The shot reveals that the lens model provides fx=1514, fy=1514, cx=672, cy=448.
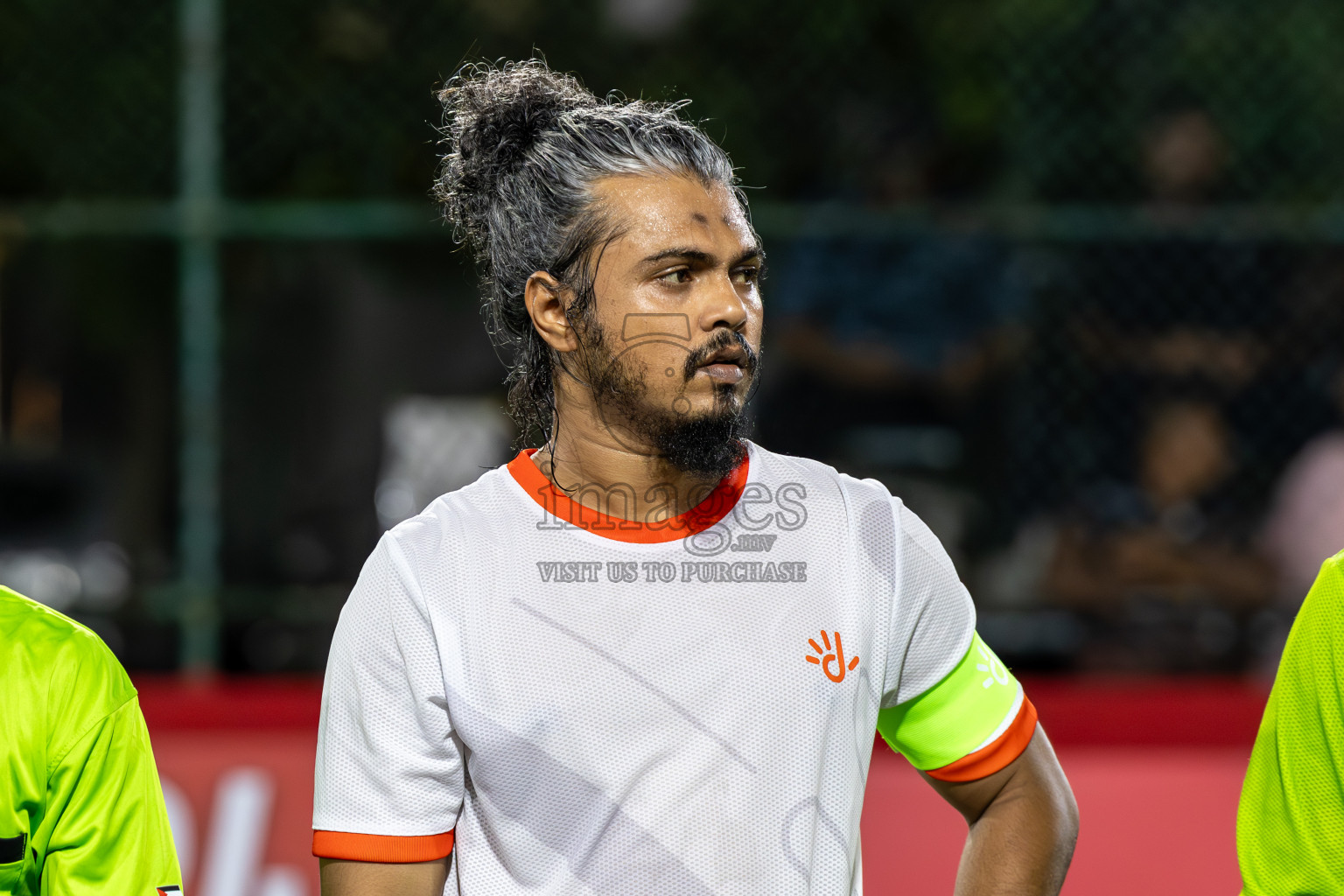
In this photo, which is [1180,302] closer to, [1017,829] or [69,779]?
[1017,829]

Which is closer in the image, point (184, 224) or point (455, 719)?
point (455, 719)

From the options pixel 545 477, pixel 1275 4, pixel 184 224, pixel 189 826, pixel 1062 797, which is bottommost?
pixel 189 826

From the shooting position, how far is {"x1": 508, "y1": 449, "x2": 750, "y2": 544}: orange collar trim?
2.04 m

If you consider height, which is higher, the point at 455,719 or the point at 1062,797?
the point at 455,719

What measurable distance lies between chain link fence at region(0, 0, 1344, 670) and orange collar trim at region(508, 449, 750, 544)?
2979 mm

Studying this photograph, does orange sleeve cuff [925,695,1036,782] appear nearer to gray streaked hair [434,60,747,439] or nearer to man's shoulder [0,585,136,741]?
gray streaked hair [434,60,747,439]

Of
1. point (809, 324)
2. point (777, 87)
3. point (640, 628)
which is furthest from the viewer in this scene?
point (777, 87)

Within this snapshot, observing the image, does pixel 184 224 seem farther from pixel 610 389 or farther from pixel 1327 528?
pixel 1327 528

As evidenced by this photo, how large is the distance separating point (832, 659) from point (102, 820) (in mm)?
936

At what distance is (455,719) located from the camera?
192 centimetres

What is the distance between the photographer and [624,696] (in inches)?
76.2

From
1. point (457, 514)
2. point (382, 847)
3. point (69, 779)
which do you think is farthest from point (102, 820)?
point (457, 514)

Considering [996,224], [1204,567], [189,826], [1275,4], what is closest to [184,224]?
[189,826]

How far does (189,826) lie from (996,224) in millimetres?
3197
